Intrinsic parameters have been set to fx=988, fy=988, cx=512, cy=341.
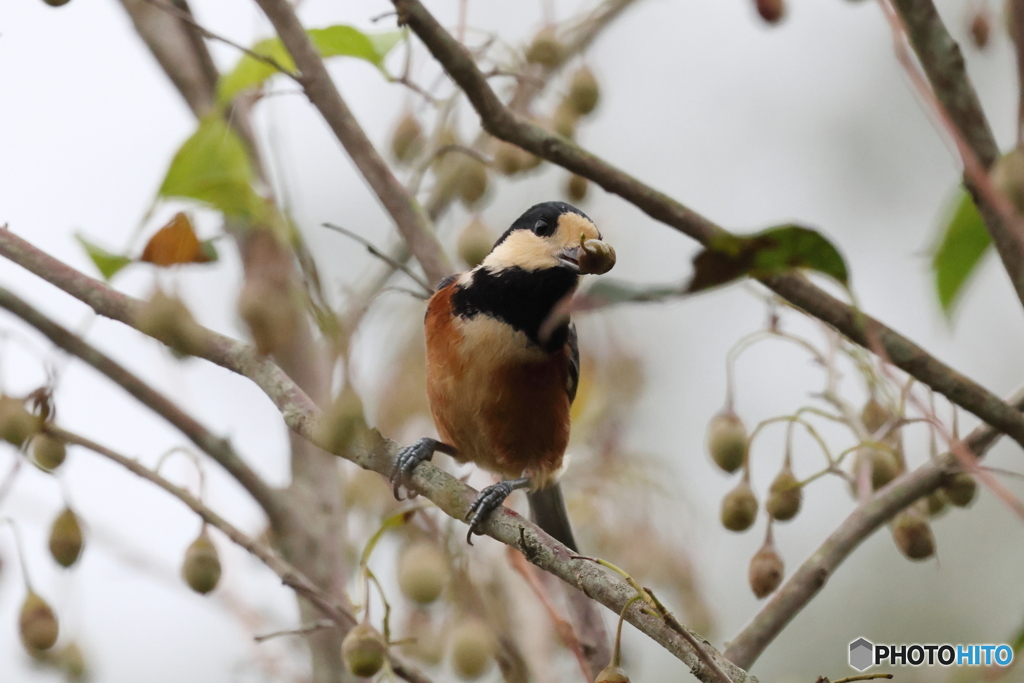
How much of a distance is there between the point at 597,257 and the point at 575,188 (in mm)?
562

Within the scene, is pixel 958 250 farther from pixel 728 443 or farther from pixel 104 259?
pixel 104 259

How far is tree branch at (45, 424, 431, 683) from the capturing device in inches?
63.1

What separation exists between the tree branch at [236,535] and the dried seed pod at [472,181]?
964 millimetres


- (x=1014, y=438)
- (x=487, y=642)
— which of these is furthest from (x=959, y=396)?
(x=487, y=642)

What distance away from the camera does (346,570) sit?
2.20 metres

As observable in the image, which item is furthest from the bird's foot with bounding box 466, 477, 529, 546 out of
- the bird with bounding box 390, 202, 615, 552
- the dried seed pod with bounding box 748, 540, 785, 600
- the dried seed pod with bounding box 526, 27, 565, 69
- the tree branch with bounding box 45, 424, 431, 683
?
the dried seed pod with bounding box 526, 27, 565, 69

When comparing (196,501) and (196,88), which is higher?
(196,88)

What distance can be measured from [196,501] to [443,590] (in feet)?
1.66

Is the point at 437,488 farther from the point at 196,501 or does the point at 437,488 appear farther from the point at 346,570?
the point at 346,570

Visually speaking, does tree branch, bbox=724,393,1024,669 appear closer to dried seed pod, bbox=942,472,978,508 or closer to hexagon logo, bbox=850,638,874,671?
dried seed pod, bbox=942,472,978,508

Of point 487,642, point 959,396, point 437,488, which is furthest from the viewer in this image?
point 487,642

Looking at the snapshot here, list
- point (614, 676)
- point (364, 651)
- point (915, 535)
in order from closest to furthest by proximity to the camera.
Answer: point (614, 676) < point (364, 651) < point (915, 535)

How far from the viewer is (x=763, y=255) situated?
98cm

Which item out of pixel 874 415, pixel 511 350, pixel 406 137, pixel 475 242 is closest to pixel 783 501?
pixel 874 415
